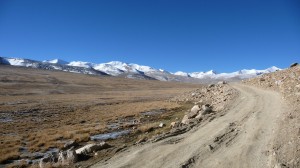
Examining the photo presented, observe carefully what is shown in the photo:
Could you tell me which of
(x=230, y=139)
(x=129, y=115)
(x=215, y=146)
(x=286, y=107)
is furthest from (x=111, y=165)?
(x=129, y=115)

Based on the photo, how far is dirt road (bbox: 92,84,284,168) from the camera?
16859 mm

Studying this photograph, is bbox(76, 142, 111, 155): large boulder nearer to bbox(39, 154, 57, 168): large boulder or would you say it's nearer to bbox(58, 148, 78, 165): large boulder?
bbox(58, 148, 78, 165): large boulder

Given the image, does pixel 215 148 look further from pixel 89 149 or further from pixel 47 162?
pixel 47 162

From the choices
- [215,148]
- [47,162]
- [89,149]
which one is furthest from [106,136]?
[215,148]

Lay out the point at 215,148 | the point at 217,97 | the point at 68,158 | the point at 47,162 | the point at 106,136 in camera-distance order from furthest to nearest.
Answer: the point at 217,97 → the point at 106,136 → the point at 47,162 → the point at 68,158 → the point at 215,148

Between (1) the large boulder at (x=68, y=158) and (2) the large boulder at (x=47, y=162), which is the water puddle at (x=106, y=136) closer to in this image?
(2) the large boulder at (x=47, y=162)

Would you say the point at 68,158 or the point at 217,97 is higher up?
the point at 217,97

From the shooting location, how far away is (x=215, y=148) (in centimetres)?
1898

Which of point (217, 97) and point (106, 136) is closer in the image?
point (106, 136)

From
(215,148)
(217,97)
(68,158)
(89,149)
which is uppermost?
(217,97)

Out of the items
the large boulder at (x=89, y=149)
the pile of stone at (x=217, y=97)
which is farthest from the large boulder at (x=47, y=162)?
the pile of stone at (x=217, y=97)

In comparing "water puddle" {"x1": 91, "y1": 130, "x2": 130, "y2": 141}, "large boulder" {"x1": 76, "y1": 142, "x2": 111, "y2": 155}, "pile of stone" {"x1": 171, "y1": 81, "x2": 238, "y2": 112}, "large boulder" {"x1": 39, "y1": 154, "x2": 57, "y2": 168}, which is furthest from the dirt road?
"pile of stone" {"x1": 171, "y1": 81, "x2": 238, "y2": 112}

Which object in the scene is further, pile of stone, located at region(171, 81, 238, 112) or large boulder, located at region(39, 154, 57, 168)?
pile of stone, located at region(171, 81, 238, 112)

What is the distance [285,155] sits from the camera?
16.6 meters
